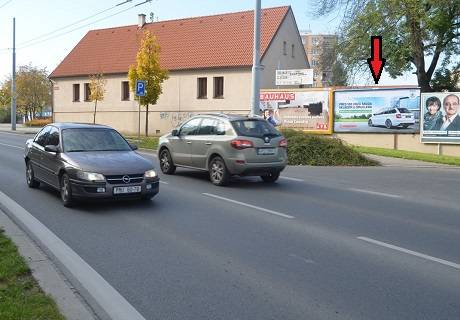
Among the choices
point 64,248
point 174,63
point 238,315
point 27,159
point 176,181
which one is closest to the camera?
point 238,315

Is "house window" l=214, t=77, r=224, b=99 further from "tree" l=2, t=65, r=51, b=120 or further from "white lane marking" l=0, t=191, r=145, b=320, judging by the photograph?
"tree" l=2, t=65, r=51, b=120

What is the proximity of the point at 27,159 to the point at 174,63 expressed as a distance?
2906 cm

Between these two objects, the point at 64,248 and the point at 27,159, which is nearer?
the point at 64,248

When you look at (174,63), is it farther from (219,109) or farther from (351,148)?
(351,148)

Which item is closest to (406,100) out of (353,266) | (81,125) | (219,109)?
(219,109)

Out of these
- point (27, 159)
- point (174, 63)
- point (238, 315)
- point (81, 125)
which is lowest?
point (238, 315)

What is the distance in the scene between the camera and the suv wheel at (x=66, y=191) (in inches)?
369

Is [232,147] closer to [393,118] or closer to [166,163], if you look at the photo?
[166,163]

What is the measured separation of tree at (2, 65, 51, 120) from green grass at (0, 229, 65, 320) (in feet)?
219

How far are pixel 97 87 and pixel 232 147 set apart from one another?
101 ft

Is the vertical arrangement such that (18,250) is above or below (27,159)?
below

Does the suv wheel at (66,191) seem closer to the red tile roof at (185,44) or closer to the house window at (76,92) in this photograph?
the red tile roof at (185,44)

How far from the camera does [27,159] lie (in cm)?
1192

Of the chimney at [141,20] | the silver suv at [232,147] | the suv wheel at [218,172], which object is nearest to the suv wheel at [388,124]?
the silver suv at [232,147]
